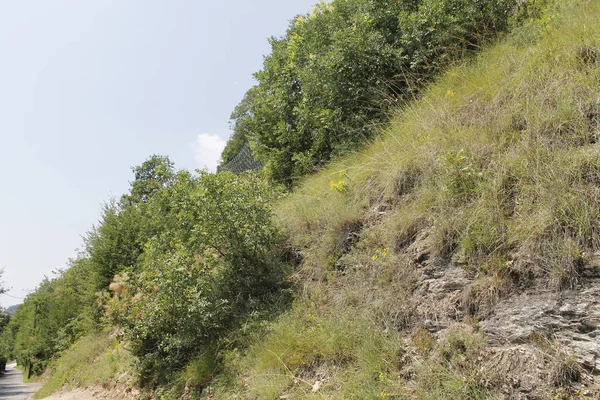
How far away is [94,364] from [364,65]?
11.2 m

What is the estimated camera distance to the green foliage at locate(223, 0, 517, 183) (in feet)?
23.7

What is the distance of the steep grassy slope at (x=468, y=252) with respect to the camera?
2930mm

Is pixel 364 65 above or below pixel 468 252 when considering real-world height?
above

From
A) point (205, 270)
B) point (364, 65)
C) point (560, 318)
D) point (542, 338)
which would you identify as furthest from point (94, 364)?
point (560, 318)

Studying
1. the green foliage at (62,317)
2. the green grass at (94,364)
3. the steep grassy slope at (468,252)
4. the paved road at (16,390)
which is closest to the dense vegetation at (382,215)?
the steep grassy slope at (468,252)

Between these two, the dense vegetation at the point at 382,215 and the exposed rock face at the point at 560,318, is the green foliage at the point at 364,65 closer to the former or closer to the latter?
the dense vegetation at the point at 382,215

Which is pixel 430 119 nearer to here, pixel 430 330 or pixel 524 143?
pixel 524 143

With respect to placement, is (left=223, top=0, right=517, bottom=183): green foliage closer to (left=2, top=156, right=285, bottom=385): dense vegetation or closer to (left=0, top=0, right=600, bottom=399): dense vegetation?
(left=0, top=0, right=600, bottom=399): dense vegetation

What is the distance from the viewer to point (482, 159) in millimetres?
4355

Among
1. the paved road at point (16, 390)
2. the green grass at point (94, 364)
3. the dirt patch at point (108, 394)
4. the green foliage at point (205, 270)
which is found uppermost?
the green foliage at point (205, 270)

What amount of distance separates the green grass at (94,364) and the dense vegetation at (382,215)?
204mm

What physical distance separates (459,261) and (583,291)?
39.8 inches

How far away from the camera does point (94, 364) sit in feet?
39.7

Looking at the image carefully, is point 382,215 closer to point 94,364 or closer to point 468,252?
point 468,252
